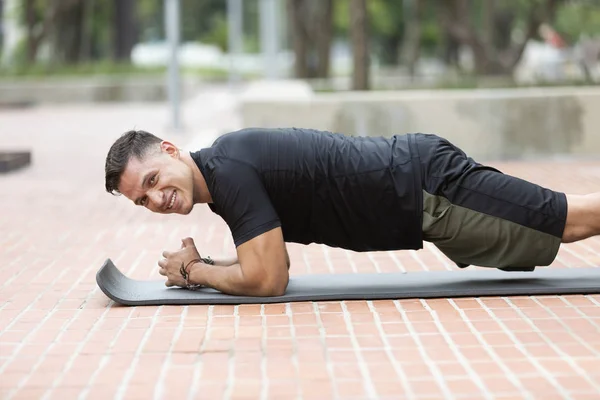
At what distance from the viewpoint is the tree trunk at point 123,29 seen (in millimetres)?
33344

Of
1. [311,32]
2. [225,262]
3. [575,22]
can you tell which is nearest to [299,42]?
[311,32]

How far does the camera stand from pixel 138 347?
183 inches

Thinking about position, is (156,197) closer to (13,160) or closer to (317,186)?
(317,186)

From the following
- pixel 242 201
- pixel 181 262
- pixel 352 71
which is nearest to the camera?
pixel 242 201

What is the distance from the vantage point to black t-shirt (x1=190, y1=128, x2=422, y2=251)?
201 inches

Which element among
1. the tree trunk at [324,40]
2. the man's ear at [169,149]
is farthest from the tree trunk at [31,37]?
the man's ear at [169,149]

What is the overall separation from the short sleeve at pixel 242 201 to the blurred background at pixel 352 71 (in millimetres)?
7148

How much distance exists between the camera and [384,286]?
5633 millimetres

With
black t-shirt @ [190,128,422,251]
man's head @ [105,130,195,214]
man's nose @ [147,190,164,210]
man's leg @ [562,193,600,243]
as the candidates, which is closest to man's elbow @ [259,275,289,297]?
black t-shirt @ [190,128,422,251]

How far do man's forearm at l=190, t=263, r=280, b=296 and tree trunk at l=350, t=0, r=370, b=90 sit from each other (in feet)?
30.2

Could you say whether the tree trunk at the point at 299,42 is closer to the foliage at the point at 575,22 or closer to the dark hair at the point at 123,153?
the foliage at the point at 575,22

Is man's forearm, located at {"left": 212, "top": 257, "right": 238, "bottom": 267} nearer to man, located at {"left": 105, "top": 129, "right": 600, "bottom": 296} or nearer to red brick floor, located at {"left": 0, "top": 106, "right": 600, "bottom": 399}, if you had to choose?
man, located at {"left": 105, "top": 129, "right": 600, "bottom": 296}

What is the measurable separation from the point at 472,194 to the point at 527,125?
7.28 metres

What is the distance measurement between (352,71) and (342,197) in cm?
967
